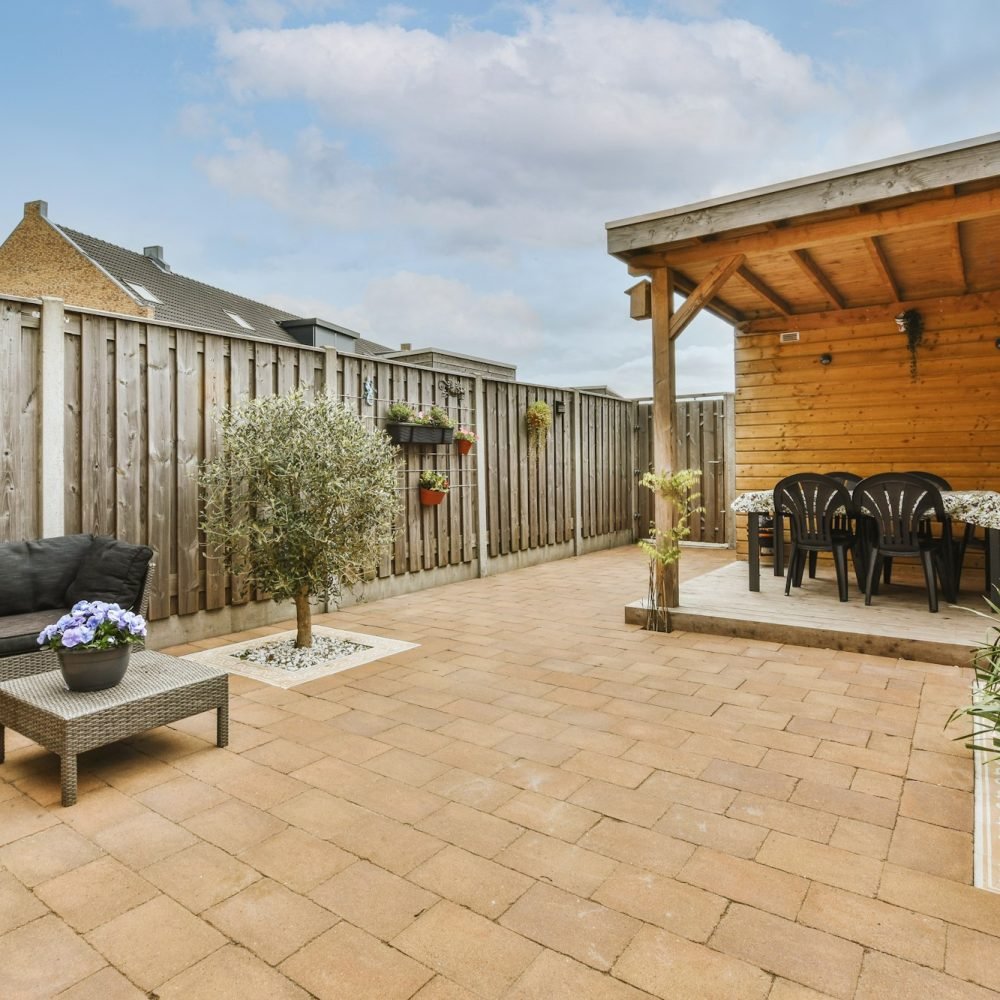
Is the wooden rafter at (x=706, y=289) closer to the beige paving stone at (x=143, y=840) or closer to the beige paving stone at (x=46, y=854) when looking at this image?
the beige paving stone at (x=143, y=840)

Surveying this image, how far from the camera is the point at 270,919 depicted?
1548 mm

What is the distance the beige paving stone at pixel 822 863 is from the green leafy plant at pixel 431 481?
14.1 feet

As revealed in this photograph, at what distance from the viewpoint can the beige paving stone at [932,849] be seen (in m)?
1.74

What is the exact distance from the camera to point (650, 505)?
31.1ft

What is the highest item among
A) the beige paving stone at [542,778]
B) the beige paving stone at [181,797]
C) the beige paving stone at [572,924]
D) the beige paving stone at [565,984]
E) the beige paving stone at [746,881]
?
the beige paving stone at [542,778]

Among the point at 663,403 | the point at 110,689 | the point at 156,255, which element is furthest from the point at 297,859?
the point at 156,255

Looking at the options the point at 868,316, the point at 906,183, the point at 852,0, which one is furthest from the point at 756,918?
the point at 852,0

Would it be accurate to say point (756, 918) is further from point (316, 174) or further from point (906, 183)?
point (316, 174)

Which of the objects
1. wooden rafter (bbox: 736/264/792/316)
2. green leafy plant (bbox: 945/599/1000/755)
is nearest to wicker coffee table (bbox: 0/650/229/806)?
green leafy plant (bbox: 945/599/1000/755)

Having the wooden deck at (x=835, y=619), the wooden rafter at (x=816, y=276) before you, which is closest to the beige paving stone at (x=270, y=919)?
the wooden deck at (x=835, y=619)

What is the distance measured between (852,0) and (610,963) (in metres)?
8.99

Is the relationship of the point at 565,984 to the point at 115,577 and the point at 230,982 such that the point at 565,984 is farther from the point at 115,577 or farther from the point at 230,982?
the point at 115,577

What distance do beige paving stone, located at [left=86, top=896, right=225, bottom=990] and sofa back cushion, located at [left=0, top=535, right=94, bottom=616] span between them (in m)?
2.17

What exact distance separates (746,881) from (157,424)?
3847mm
